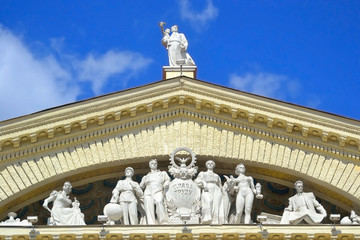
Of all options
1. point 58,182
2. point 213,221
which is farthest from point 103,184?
point 213,221

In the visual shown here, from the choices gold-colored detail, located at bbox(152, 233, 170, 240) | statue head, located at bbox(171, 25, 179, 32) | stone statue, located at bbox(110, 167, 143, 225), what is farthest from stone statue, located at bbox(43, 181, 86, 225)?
statue head, located at bbox(171, 25, 179, 32)

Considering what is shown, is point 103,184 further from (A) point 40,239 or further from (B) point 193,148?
(A) point 40,239

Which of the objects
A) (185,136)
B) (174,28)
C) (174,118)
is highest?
(174,28)

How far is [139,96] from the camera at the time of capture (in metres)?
25.2

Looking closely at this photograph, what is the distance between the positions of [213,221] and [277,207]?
93.4 inches

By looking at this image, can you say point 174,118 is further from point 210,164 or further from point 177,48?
point 177,48

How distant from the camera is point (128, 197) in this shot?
930 inches

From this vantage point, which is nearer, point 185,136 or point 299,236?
point 299,236

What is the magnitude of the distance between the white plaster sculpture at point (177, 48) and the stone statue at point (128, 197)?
3.96 meters

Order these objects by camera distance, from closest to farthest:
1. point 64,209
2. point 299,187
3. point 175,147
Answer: point 64,209 → point 299,187 → point 175,147

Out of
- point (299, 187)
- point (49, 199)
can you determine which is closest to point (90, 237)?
point (49, 199)

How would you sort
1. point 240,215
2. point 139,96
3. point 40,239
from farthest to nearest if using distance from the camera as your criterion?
point 139,96, point 240,215, point 40,239

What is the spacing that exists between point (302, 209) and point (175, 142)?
279 centimetres

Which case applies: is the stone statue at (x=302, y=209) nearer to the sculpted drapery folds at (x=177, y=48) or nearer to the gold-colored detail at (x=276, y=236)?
the gold-colored detail at (x=276, y=236)
